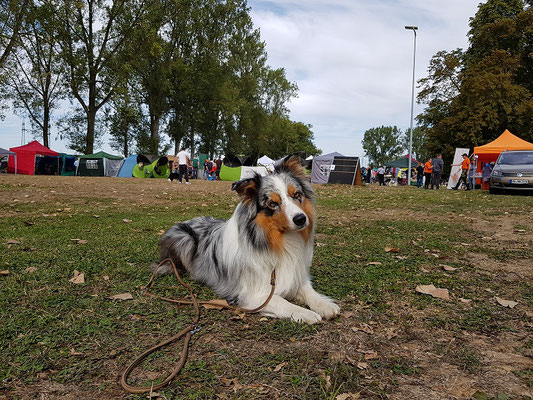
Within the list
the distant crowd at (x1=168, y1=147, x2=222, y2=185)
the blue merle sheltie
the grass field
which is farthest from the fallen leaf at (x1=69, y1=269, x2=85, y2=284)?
the distant crowd at (x1=168, y1=147, x2=222, y2=185)

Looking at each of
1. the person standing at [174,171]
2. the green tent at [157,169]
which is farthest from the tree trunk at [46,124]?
the person standing at [174,171]

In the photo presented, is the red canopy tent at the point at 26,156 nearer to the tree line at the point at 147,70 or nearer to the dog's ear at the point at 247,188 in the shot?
the tree line at the point at 147,70

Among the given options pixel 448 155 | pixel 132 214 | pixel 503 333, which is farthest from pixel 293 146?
pixel 503 333

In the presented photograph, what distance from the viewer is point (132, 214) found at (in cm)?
973

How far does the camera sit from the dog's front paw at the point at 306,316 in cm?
321

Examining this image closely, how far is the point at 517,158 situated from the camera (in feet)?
63.6

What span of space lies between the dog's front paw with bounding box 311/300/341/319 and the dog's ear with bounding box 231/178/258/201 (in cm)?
121

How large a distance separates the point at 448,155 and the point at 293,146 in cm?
5879

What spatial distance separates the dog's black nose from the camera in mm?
3408

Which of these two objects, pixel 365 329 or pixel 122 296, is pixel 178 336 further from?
pixel 365 329

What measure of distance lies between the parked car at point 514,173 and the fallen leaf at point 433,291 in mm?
17586

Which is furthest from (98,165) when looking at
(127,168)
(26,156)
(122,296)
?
(122,296)

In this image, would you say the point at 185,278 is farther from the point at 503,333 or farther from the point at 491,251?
the point at 491,251

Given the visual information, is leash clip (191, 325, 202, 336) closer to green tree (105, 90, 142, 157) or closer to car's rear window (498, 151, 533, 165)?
car's rear window (498, 151, 533, 165)
